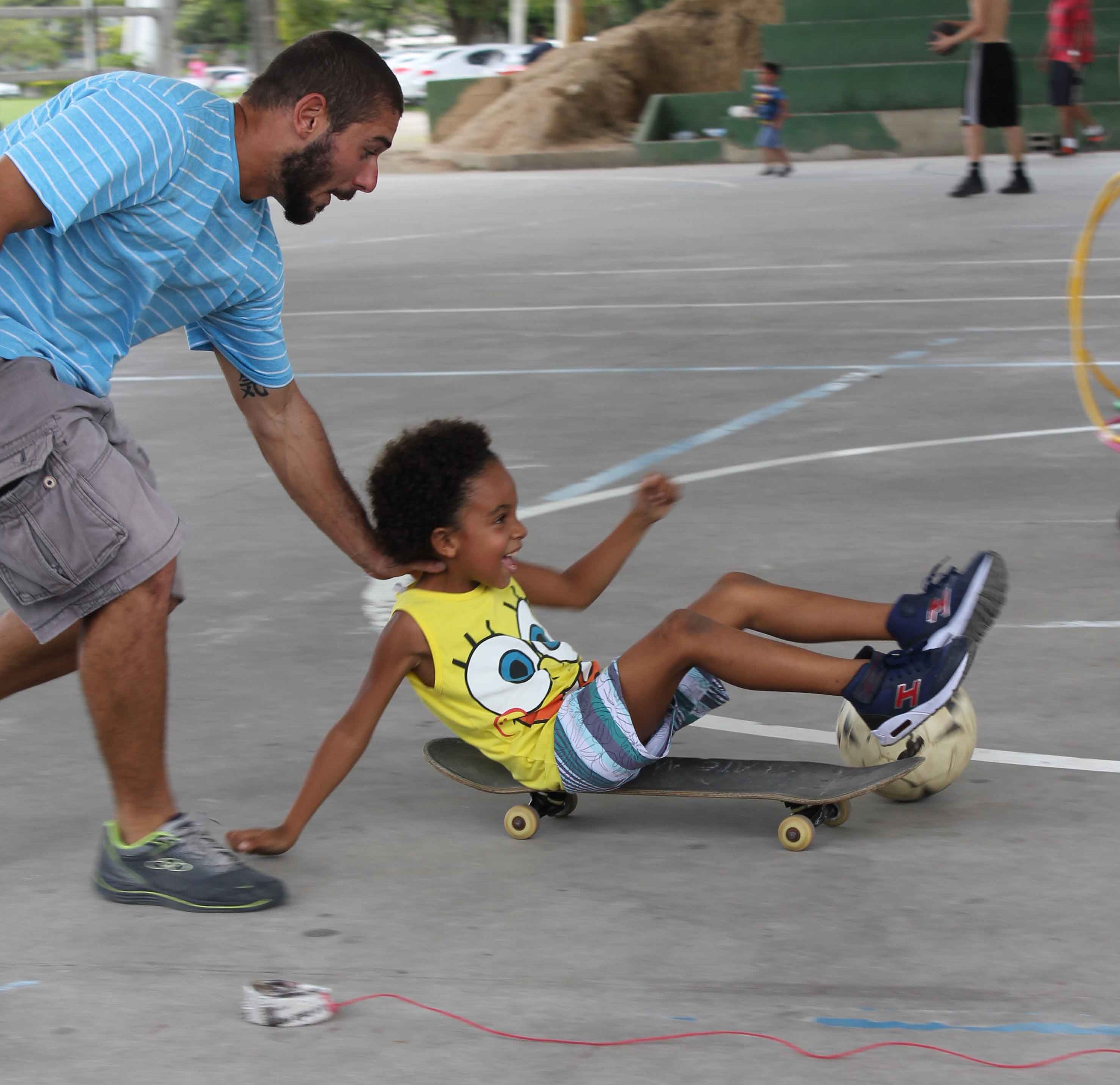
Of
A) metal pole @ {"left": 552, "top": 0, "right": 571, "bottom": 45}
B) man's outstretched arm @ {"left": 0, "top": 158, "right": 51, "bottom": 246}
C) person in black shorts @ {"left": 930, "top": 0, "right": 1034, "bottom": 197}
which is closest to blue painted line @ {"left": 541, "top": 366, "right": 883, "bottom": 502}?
man's outstretched arm @ {"left": 0, "top": 158, "right": 51, "bottom": 246}

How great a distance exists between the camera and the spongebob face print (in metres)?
3.90

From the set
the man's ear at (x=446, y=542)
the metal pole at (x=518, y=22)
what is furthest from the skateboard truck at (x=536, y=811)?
the metal pole at (x=518, y=22)

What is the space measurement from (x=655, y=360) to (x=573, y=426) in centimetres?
193

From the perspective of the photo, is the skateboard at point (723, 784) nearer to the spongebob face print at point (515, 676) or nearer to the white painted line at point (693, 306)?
the spongebob face print at point (515, 676)

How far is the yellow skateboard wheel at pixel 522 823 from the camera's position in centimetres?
389

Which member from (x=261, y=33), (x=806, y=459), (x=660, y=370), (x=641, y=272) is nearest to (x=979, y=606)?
(x=806, y=459)

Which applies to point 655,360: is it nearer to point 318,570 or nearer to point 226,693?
point 318,570

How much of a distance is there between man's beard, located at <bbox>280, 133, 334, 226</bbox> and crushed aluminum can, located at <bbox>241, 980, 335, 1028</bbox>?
1590 millimetres

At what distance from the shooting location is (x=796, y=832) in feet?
12.3

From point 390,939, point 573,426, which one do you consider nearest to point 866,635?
point 390,939

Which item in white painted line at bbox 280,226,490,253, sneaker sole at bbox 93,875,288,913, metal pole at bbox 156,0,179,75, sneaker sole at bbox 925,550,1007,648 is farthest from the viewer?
metal pole at bbox 156,0,179,75

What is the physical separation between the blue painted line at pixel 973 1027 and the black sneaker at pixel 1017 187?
53.4 ft

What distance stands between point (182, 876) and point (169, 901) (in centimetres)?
7

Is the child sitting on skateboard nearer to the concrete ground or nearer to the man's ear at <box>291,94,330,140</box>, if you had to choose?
the concrete ground
